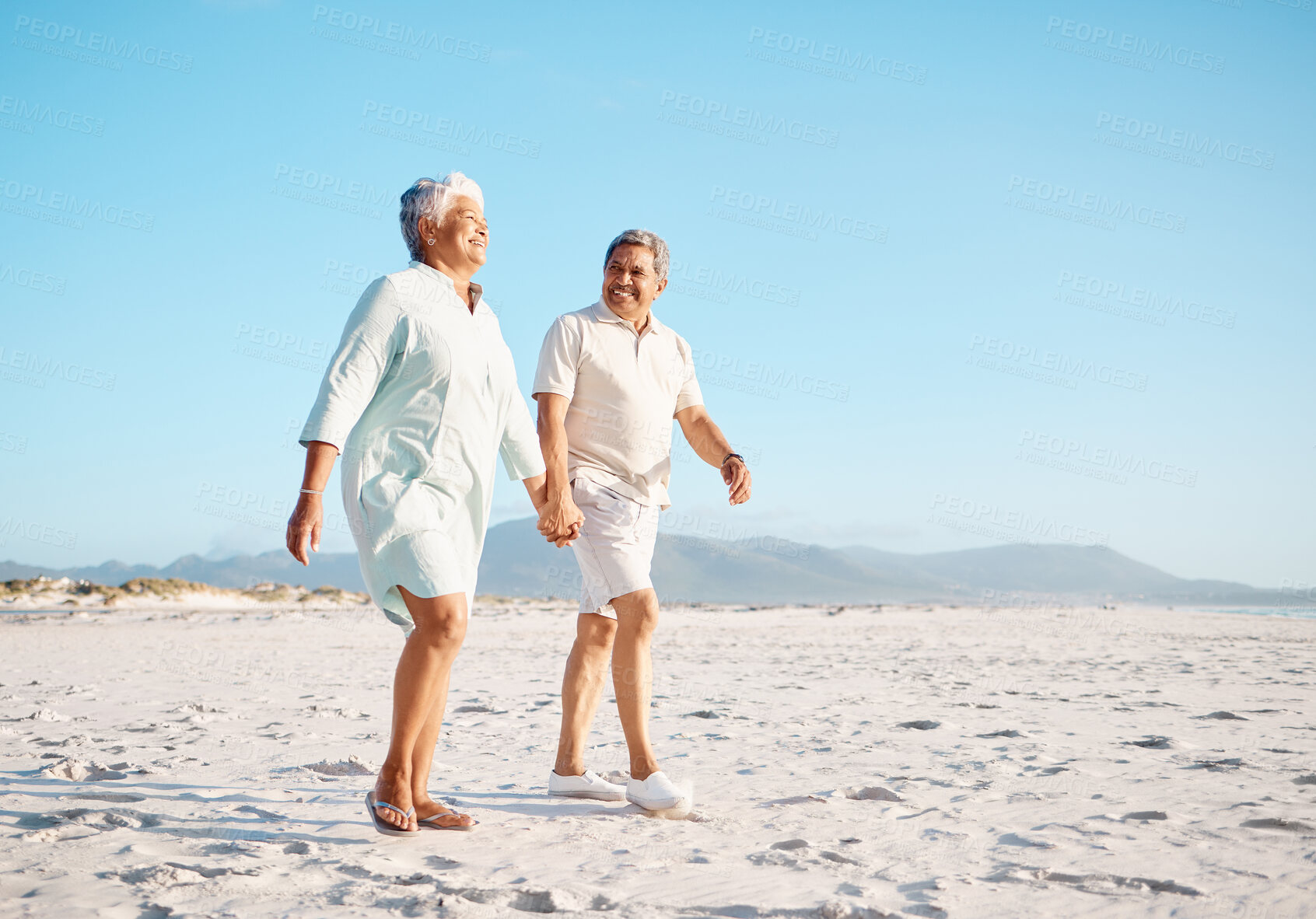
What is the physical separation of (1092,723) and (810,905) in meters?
3.43

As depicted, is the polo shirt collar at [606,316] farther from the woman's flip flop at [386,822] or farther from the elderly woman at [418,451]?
the woman's flip flop at [386,822]

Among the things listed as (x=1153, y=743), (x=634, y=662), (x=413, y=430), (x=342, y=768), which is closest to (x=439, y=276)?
(x=413, y=430)

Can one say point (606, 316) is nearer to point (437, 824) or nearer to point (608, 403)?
point (608, 403)

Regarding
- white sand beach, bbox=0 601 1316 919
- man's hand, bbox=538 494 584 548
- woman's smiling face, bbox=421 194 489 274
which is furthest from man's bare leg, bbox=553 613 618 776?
woman's smiling face, bbox=421 194 489 274

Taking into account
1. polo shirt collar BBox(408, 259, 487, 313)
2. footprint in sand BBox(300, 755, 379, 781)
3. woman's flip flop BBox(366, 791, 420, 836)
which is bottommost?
footprint in sand BBox(300, 755, 379, 781)

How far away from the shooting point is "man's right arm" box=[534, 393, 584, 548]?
10.4 ft

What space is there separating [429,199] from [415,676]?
60.7 inches

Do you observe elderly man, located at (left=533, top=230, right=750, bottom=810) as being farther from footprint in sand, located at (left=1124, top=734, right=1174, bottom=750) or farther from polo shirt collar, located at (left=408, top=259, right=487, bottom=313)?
footprint in sand, located at (left=1124, top=734, right=1174, bottom=750)

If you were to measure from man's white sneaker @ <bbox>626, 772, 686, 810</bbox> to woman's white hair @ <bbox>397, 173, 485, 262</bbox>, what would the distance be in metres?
1.96

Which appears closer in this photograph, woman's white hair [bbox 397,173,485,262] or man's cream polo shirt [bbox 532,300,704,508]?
woman's white hair [bbox 397,173,485,262]

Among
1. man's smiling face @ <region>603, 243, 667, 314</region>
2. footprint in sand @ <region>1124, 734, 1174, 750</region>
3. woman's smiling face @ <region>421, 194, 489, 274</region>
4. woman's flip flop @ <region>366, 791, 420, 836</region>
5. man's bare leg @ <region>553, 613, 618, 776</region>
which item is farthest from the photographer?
footprint in sand @ <region>1124, 734, 1174, 750</region>

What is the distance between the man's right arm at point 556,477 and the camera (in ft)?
10.4

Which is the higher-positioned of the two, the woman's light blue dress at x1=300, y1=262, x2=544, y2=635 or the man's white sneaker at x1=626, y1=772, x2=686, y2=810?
the woman's light blue dress at x1=300, y1=262, x2=544, y2=635

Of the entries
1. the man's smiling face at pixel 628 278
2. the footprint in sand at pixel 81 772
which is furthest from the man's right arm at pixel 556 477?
the footprint in sand at pixel 81 772
